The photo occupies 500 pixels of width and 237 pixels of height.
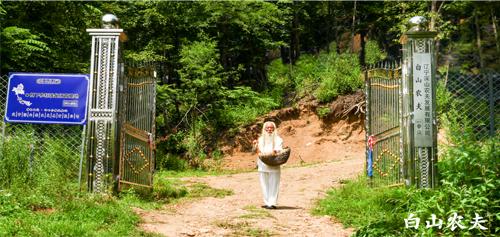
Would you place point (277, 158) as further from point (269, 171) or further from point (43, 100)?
point (43, 100)

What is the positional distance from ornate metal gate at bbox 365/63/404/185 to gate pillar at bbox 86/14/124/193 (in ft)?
15.4

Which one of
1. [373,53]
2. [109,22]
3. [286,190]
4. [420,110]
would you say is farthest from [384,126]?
[373,53]

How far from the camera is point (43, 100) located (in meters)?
8.59

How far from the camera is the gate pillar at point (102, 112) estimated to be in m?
8.58

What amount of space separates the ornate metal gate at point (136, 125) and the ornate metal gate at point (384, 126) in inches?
164

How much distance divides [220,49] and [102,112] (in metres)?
15.9

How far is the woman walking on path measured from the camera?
30.5ft

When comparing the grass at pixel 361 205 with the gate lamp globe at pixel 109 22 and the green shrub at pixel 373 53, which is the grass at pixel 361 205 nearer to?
the gate lamp globe at pixel 109 22

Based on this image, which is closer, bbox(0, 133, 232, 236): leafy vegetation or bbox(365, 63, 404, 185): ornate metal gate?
bbox(0, 133, 232, 236): leafy vegetation

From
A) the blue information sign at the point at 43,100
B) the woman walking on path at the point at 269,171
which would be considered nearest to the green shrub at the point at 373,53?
the woman walking on path at the point at 269,171

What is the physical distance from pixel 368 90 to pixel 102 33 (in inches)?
200

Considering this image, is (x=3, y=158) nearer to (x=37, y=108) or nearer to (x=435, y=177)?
(x=37, y=108)

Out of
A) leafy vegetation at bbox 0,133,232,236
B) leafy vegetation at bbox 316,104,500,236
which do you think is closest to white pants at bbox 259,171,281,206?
leafy vegetation at bbox 0,133,232,236

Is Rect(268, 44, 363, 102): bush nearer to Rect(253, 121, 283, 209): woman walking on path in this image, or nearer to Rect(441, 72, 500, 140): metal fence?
Rect(441, 72, 500, 140): metal fence
